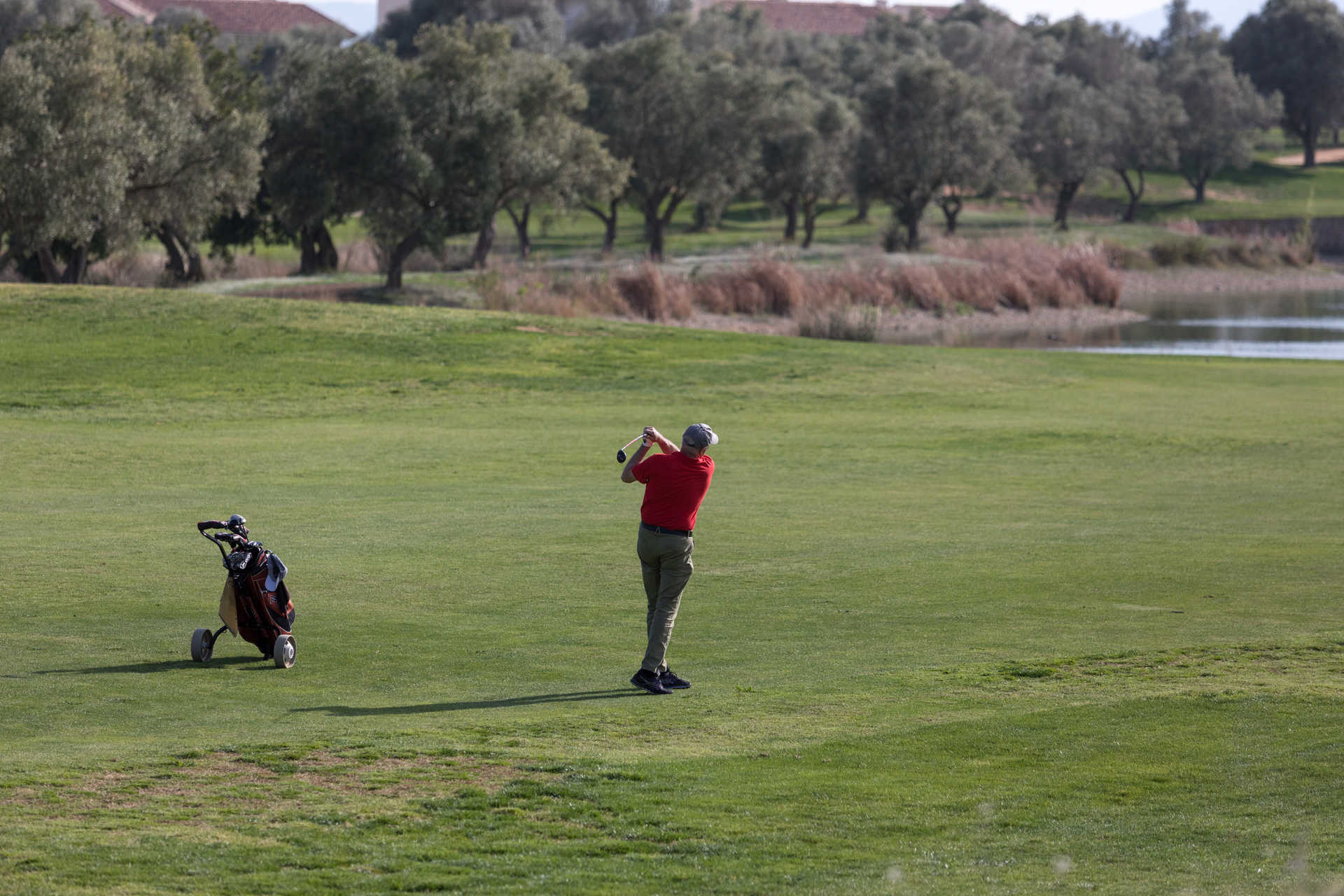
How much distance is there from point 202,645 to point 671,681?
360cm

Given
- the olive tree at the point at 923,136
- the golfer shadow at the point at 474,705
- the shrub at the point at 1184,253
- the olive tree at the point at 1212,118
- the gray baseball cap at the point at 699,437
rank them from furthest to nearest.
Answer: the olive tree at the point at 1212,118 → the shrub at the point at 1184,253 → the olive tree at the point at 923,136 → the gray baseball cap at the point at 699,437 → the golfer shadow at the point at 474,705

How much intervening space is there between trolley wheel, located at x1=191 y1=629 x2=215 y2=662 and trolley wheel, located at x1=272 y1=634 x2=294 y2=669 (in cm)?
51

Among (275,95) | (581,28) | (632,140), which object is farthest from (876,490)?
(581,28)

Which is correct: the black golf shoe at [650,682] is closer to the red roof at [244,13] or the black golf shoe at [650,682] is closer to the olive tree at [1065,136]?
the olive tree at [1065,136]

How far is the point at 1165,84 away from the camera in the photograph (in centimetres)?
12325

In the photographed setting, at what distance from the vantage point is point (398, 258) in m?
59.6

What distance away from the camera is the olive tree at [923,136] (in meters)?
87.6

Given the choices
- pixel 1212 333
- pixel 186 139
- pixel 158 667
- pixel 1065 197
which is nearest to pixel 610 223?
pixel 1212 333

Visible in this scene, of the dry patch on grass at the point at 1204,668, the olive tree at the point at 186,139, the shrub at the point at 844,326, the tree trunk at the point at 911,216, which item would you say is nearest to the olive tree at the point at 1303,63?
the tree trunk at the point at 911,216

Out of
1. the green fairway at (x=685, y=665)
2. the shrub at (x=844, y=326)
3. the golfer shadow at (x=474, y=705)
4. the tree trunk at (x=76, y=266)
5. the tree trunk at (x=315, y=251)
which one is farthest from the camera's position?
the tree trunk at (x=315, y=251)

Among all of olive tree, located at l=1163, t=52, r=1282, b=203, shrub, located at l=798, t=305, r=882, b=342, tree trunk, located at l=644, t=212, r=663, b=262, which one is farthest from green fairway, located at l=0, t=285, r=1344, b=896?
olive tree, located at l=1163, t=52, r=1282, b=203

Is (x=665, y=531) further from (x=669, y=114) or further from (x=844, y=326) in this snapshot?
(x=669, y=114)

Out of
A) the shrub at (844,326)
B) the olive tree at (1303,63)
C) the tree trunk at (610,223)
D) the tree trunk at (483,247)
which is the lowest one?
the shrub at (844,326)

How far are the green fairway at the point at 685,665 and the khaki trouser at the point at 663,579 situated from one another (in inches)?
13.5
